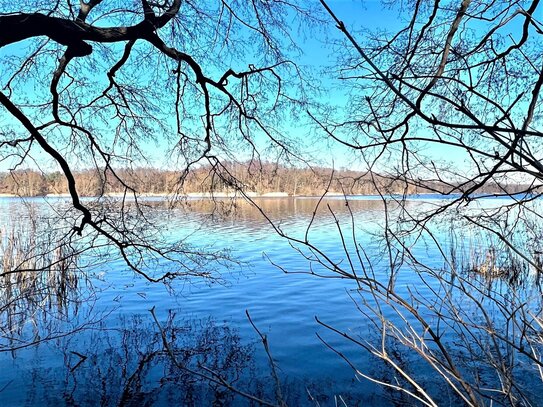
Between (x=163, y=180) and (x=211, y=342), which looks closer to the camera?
(x=163, y=180)

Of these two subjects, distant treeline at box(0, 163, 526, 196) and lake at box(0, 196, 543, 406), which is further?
distant treeline at box(0, 163, 526, 196)

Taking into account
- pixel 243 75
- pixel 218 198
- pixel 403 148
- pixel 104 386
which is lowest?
pixel 104 386

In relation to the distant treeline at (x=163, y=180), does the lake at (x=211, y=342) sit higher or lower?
lower

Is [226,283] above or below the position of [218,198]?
below

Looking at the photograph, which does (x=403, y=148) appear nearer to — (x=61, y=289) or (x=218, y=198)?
(x=218, y=198)

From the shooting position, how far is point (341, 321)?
657 centimetres

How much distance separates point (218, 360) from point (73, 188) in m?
2.83

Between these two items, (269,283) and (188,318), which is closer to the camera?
(188,318)

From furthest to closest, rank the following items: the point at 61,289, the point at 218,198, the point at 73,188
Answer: the point at 61,289 → the point at 218,198 → the point at 73,188

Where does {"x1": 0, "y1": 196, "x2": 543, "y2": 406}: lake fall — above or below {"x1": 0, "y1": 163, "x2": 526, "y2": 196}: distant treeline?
below

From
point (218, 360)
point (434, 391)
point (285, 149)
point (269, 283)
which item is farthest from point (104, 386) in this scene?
point (269, 283)

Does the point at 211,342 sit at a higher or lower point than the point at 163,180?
lower

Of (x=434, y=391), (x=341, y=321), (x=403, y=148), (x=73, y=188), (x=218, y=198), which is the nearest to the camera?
(x=403, y=148)

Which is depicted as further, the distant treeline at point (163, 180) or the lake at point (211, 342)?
the distant treeline at point (163, 180)
